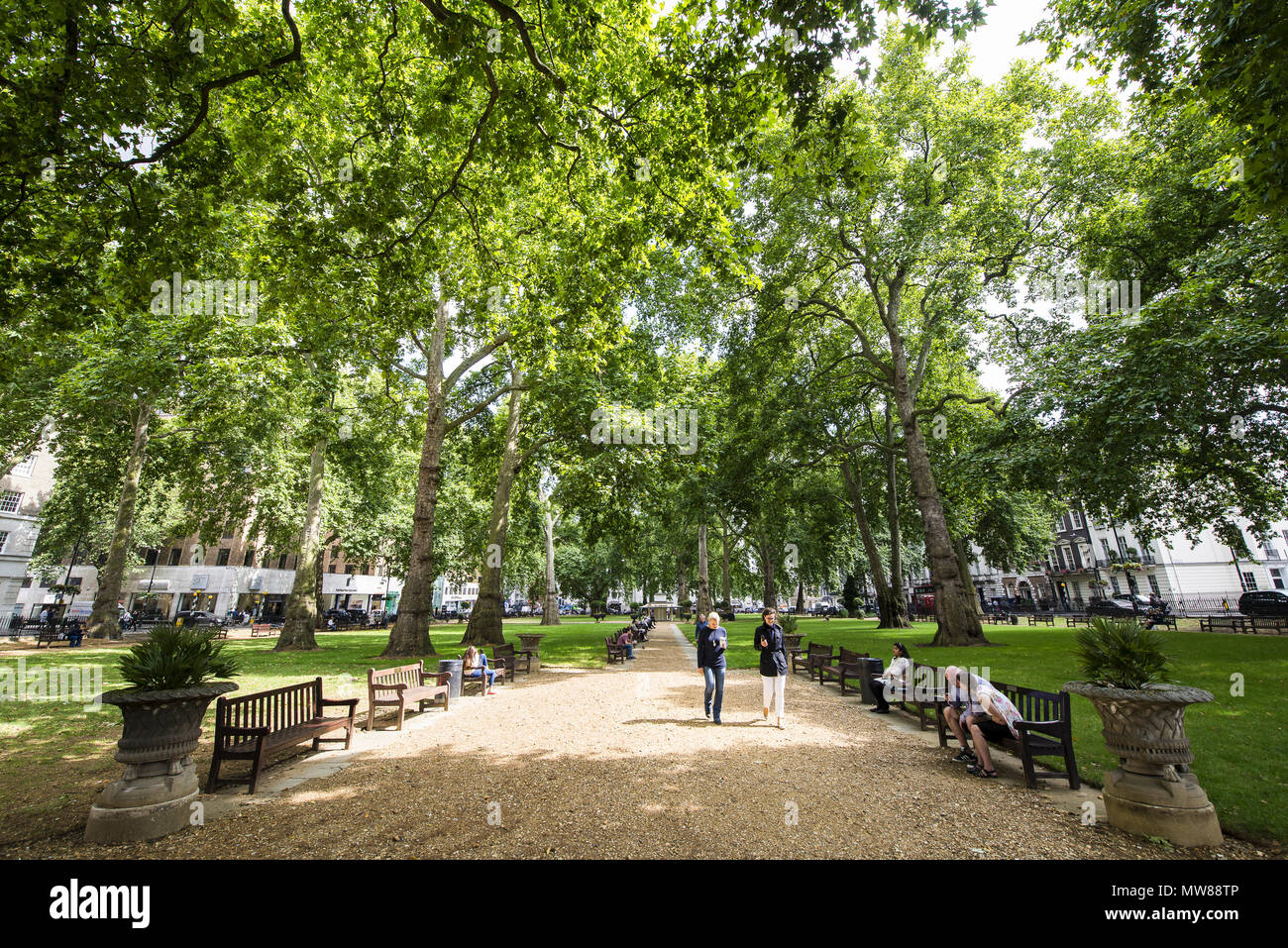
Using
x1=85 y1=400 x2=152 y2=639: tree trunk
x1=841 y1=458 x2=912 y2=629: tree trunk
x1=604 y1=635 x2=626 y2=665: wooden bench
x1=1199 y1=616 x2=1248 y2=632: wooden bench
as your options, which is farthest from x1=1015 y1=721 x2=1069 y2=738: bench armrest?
x1=85 y1=400 x2=152 y2=639: tree trunk

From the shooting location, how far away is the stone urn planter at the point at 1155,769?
169 inches

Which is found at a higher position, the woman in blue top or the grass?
the woman in blue top

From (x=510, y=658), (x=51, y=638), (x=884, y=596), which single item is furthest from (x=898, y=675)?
(x=51, y=638)

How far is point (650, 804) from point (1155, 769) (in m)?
4.37

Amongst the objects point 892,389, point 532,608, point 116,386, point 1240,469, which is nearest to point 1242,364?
point 1240,469

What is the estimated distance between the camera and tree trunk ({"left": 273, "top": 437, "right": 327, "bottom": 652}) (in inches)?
829

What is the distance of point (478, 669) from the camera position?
1205 centimetres

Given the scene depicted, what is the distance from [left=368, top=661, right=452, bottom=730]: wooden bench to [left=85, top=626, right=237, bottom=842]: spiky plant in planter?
3760 mm

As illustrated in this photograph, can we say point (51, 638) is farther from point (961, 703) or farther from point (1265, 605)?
point (1265, 605)

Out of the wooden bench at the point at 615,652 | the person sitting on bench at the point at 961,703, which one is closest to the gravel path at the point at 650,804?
the person sitting on bench at the point at 961,703

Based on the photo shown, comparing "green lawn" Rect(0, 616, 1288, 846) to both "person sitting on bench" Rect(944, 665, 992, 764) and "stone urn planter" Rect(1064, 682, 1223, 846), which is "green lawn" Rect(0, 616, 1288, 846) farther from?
"person sitting on bench" Rect(944, 665, 992, 764)

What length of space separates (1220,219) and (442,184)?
21705 mm

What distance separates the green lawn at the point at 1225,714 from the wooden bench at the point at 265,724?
910cm

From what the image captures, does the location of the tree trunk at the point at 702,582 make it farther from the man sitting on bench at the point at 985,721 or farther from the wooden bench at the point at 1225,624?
the man sitting on bench at the point at 985,721
